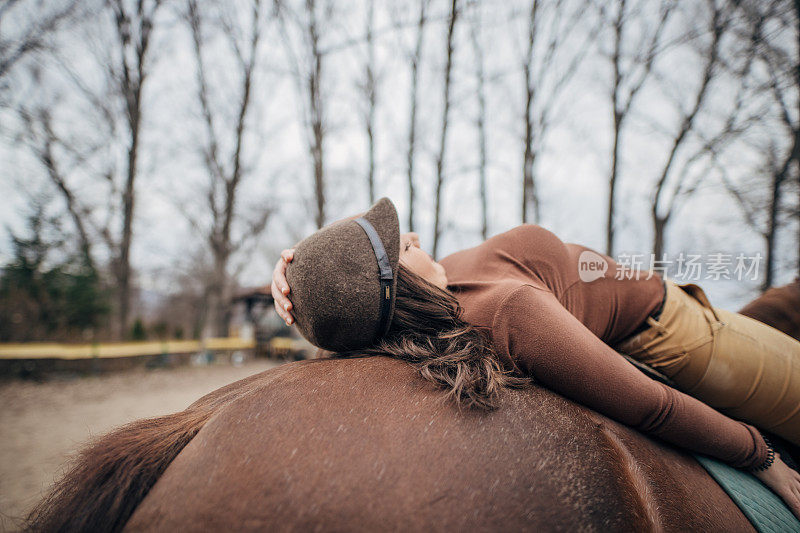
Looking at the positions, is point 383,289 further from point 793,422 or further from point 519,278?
point 793,422

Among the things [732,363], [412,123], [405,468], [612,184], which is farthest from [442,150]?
[405,468]

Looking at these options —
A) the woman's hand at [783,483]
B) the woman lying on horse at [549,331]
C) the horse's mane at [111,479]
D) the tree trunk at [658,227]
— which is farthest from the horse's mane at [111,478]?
the tree trunk at [658,227]

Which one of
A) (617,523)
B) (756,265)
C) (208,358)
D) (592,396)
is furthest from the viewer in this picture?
(208,358)

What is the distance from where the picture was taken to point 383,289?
1.16m

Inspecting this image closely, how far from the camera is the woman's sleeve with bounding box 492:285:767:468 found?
3.44 ft

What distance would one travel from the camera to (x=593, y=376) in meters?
1.05

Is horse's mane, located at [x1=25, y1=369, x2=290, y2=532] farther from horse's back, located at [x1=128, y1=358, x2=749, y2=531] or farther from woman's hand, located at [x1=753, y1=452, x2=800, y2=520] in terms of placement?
woman's hand, located at [x1=753, y1=452, x2=800, y2=520]

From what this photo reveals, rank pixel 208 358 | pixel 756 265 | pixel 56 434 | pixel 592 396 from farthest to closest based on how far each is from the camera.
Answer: pixel 208 358
pixel 56 434
pixel 756 265
pixel 592 396

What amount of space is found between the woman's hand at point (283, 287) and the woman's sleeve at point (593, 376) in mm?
674

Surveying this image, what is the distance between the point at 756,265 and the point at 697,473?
1.56 metres

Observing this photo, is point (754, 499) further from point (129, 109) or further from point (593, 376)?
point (129, 109)

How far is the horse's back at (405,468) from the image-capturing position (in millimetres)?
709

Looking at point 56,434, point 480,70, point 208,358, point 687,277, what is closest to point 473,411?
point 687,277

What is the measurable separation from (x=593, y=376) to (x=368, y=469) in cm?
67
